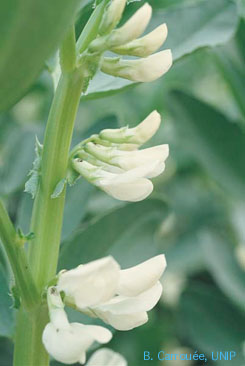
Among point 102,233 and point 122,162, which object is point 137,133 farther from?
point 102,233

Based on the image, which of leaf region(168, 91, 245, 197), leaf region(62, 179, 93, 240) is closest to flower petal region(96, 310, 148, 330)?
leaf region(62, 179, 93, 240)

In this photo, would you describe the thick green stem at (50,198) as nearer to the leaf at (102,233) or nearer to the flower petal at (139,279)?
the flower petal at (139,279)

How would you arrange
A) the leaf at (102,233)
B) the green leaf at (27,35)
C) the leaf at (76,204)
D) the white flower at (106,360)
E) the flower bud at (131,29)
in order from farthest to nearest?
the leaf at (76,204)
the leaf at (102,233)
the white flower at (106,360)
the flower bud at (131,29)
the green leaf at (27,35)

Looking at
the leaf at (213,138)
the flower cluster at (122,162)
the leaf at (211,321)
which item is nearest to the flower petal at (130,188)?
the flower cluster at (122,162)

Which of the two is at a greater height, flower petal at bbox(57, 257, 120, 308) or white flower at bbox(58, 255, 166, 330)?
flower petal at bbox(57, 257, 120, 308)

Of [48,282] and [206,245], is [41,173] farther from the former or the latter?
[206,245]

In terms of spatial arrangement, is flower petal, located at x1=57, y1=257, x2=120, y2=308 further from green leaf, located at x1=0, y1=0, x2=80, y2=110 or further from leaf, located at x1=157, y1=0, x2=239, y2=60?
leaf, located at x1=157, y1=0, x2=239, y2=60

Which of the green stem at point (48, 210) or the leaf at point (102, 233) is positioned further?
the leaf at point (102, 233)
